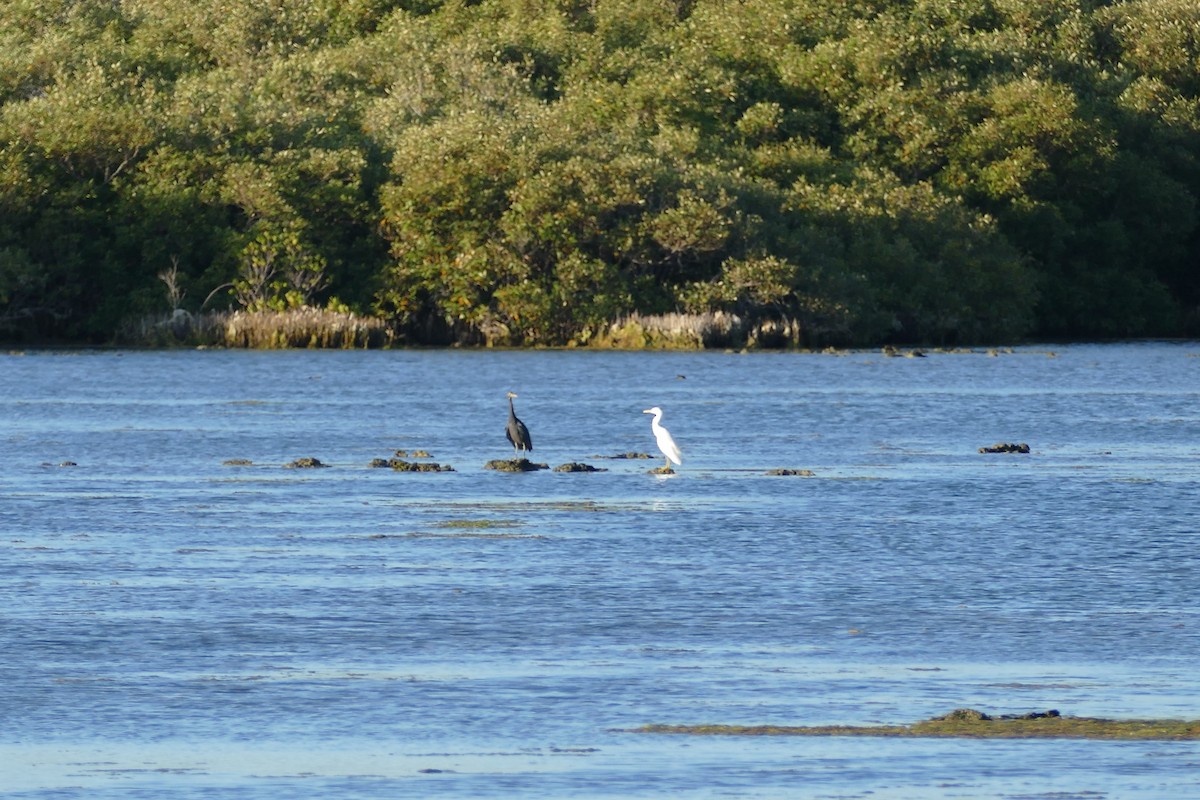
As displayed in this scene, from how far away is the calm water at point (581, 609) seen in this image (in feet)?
34.1

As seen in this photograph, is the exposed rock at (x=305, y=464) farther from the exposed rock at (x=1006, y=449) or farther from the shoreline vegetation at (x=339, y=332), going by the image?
the shoreline vegetation at (x=339, y=332)

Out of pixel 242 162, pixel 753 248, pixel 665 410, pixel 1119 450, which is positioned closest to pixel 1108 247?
pixel 753 248

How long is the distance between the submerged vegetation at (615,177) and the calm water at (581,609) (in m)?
29.3

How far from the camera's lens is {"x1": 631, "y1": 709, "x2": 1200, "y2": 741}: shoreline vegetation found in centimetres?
1093

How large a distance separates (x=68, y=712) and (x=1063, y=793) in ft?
16.4

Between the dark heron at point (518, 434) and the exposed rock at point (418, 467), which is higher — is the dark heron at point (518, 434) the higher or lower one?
the higher one

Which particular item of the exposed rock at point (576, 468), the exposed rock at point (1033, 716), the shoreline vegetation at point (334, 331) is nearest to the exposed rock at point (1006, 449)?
the exposed rock at point (576, 468)

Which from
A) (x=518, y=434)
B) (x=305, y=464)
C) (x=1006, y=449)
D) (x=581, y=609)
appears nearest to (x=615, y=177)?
(x=1006, y=449)

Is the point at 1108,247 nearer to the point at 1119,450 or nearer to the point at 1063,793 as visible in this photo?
the point at 1119,450

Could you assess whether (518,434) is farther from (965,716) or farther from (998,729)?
(998,729)

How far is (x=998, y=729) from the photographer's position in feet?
36.3

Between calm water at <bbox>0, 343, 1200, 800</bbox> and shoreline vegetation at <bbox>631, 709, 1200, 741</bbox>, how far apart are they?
18 cm

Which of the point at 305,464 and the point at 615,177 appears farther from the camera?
the point at 615,177

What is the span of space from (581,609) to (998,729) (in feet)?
15.2
